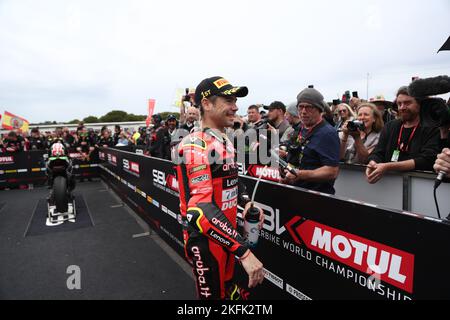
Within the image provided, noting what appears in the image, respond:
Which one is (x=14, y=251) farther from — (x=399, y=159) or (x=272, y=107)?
(x=399, y=159)

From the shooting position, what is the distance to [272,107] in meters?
5.04

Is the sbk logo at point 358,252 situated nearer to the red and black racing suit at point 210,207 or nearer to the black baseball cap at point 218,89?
the red and black racing suit at point 210,207

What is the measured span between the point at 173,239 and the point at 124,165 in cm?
303

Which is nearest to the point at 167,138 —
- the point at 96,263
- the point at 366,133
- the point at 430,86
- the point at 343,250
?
the point at 96,263

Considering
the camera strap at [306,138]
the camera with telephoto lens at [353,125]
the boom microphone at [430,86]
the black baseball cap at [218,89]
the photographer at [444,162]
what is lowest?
the photographer at [444,162]

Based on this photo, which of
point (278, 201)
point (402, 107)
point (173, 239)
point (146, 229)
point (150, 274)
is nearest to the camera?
point (278, 201)

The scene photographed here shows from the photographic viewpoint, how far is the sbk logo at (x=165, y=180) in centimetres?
397

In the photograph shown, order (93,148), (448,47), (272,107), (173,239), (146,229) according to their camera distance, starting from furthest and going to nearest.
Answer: (93,148)
(146,229)
(272,107)
(173,239)
(448,47)

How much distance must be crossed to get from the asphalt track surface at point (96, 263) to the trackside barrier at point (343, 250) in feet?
4.39

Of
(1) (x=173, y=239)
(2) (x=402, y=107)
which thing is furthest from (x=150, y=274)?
(2) (x=402, y=107)

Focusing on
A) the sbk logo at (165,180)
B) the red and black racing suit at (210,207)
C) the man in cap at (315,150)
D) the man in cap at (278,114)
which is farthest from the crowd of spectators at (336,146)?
the man in cap at (278,114)

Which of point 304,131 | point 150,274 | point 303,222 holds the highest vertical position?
point 304,131

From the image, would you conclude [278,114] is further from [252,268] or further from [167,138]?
[252,268]

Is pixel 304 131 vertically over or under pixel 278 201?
over
